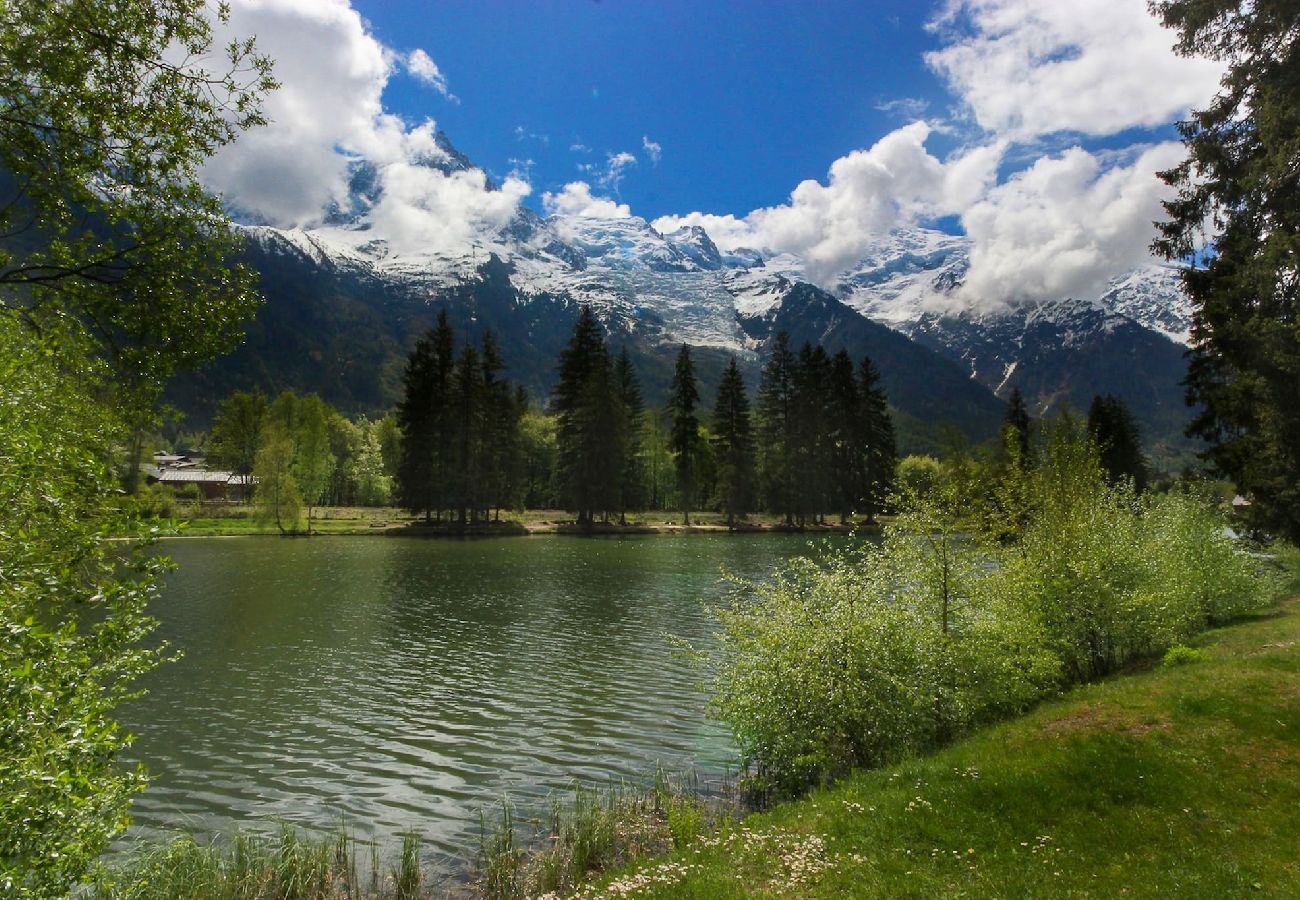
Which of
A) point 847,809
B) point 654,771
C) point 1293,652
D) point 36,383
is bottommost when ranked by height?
point 654,771

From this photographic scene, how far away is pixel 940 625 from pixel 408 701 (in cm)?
1525

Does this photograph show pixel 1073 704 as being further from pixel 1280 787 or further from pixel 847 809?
pixel 847 809

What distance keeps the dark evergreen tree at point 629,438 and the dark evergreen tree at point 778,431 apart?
17.4 m

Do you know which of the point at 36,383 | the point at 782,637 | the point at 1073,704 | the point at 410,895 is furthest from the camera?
the point at 1073,704

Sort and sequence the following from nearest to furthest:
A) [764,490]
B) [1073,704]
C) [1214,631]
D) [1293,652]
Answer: [1073,704], [1293,652], [1214,631], [764,490]

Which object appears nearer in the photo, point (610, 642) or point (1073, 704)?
point (1073, 704)

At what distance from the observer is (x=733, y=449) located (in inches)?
3610

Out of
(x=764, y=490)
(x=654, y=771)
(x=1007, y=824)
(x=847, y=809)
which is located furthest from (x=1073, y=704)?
(x=764, y=490)

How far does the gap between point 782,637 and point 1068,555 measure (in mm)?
10176

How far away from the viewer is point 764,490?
317ft

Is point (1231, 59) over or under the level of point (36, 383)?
over

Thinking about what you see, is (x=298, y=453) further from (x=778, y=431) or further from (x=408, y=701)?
(x=408, y=701)

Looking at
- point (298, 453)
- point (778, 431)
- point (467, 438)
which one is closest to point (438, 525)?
point (467, 438)

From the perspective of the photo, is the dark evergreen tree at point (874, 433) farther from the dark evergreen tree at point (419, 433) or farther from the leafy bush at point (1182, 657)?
the leafy bush at point (1182, 657)
